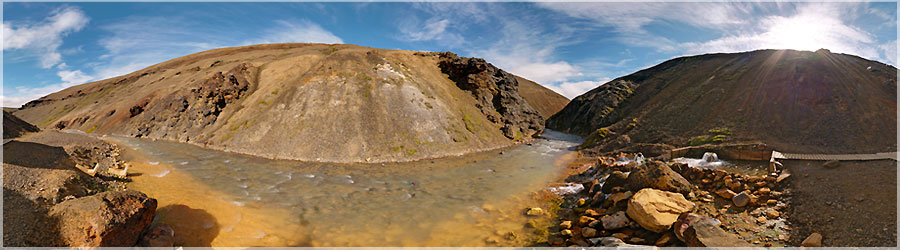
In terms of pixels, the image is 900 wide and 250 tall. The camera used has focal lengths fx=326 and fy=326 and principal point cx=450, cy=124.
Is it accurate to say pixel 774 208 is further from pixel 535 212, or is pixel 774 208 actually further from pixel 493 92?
pixel 493 92

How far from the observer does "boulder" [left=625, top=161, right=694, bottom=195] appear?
14.5 meters

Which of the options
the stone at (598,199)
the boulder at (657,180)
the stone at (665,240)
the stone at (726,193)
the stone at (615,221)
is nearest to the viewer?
the stone at (665,240)

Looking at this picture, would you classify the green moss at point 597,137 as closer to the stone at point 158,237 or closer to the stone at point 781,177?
the stone at point 781,177

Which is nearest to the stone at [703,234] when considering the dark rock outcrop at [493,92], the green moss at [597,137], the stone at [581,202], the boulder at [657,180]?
the boulder at [657,180]

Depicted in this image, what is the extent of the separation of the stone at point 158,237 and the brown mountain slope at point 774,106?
29619 mm

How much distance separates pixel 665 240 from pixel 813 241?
3653 millimetres

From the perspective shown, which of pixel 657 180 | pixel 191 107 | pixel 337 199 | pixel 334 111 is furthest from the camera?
pixel 191 107

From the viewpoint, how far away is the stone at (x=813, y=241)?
9.35 metres

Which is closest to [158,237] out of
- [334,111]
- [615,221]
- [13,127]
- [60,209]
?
[60,209]

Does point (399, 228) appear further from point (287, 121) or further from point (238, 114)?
point (238, 114)

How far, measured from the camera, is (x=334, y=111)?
37031mm

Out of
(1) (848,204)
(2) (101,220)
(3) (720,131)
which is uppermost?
(3) (720,131)

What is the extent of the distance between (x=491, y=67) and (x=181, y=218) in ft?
181

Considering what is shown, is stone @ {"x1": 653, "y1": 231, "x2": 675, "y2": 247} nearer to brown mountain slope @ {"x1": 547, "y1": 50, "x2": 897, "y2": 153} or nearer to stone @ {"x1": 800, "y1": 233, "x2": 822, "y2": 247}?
stone @ {"x1": 800, "y1": 233, "x2": 822, "y2": 247}
